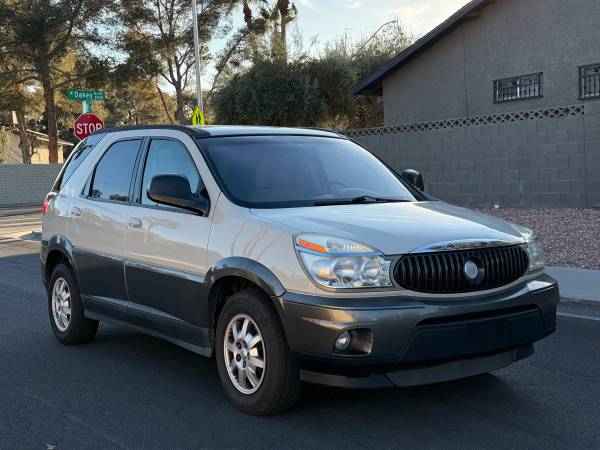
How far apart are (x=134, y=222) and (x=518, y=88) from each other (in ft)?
51.7

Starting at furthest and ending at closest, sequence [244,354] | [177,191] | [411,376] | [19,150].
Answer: [19,150]
[177,191]
[244,354]
[411,376]

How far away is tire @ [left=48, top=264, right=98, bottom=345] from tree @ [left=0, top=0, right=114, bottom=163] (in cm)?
2947

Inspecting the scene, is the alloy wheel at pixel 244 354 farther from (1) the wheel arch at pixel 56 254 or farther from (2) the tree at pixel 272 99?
(2) the tree at pixel 272 99

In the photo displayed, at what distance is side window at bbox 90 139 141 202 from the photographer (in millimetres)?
5984

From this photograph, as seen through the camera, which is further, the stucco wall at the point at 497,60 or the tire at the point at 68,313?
the stucco wall at the point at 497,60

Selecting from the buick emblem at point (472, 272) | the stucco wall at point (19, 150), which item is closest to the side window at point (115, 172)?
the buick emblem at point (472, 272)

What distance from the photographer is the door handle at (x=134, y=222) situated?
18.2ft

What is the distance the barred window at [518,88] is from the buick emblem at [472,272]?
50.9ft

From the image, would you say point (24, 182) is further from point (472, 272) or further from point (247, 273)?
point (472, 272)

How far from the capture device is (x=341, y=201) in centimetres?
505

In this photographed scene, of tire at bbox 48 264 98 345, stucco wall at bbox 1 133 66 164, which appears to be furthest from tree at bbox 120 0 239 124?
tire at bbox 48 264 98 345

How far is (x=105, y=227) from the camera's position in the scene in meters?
5.98

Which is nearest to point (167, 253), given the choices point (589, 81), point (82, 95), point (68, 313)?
point (68, 313)

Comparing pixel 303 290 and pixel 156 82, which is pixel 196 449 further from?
pixel 156 82
